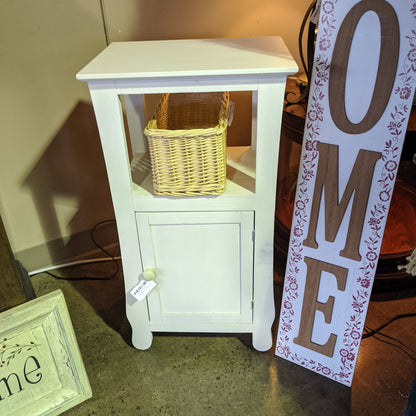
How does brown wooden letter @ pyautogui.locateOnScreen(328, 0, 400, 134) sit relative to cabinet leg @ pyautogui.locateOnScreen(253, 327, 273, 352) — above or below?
above

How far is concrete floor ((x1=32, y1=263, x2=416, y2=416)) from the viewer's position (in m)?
1.32

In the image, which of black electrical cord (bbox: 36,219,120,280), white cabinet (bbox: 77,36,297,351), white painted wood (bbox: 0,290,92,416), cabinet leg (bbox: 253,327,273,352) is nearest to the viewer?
white cabinet (bbox: 77,36,297,351)

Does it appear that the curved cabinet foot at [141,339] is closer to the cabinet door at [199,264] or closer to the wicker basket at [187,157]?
the cabinet door at [199,264]

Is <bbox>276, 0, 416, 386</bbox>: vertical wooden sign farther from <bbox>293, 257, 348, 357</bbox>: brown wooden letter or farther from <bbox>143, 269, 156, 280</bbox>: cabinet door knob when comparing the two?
<bbox>143, 269, 156, 280</bbox>: cabinet door knob

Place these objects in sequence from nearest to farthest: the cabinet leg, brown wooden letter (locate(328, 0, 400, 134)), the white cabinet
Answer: brown wooden letter (locate(328, 0, 400, 134)) < the white cabinet < the cabinet leg

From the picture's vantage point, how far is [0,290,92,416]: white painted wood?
47.5 inches

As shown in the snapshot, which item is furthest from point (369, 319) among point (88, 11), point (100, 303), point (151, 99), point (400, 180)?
point (88, 11)

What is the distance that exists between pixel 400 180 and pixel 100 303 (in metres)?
1.32


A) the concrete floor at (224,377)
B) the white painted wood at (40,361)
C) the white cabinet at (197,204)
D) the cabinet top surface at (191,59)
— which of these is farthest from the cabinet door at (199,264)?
the cabinet top surface at (191,59)

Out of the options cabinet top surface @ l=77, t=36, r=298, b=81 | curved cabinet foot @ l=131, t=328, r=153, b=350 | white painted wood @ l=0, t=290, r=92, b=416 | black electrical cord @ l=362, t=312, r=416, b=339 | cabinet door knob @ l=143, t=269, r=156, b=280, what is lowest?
black electrical cord @ l=362, t=312, r=416, b=339

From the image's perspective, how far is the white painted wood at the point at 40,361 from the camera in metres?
1.21

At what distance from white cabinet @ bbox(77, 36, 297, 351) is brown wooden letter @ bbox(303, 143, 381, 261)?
0.38 ft

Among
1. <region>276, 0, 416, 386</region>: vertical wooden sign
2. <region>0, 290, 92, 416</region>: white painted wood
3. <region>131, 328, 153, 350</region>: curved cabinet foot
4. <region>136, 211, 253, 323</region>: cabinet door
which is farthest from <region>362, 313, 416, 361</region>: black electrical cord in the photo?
<region>0, 290, 92, 416</region>: white painted wood

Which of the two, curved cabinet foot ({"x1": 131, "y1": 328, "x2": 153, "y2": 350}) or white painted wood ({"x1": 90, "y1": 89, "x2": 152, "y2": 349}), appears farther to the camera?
curved cabinet foot ({"x1": 131, "y1": 328, "x2": 153, "y2": 350})
